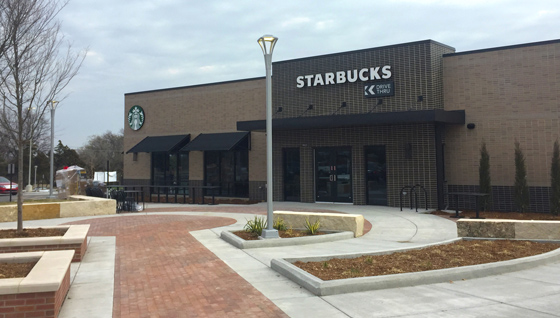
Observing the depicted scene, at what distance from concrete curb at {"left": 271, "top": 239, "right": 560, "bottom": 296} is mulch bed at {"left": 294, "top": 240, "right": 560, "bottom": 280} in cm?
29

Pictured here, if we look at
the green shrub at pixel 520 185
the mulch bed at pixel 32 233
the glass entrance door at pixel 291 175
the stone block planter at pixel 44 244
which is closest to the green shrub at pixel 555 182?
the green shrub at pixel 520 185

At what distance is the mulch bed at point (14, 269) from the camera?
229 inches

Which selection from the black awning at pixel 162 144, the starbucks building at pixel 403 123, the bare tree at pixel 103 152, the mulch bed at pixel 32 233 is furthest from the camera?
the bare tree at pixel 103 152

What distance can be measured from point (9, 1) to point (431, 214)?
552 inches

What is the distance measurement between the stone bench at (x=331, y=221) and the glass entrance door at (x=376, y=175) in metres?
7.52

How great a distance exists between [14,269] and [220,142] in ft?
56.8

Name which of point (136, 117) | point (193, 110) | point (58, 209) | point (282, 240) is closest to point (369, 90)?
point (282, 240)

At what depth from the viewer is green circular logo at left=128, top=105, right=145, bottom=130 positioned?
28.4 metres

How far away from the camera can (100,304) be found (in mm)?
5758

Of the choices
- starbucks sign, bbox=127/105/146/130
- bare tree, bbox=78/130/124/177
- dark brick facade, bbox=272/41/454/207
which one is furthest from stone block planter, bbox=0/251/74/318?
bare tree, bbox=78/130/124/177

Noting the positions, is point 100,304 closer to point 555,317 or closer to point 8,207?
point 555,317

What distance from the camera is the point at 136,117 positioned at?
2873 cm

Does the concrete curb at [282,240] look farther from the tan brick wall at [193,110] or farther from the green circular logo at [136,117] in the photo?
the green circular logo at [136,117]

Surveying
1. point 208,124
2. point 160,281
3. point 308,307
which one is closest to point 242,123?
point 208,124
